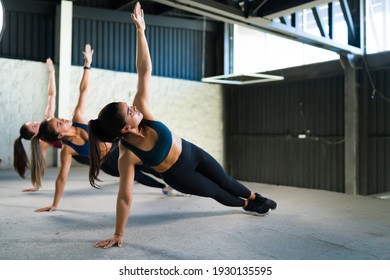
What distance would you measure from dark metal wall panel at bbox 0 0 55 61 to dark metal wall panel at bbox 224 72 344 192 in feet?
14.7

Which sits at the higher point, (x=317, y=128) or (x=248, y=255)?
(x=317, y=128)

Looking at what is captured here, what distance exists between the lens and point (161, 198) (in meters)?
4.58

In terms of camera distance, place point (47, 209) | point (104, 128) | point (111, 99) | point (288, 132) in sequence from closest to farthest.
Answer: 1. point (104, 128)
2. point (47, 209)
3. point (288, 132)
4. point (111, 99)

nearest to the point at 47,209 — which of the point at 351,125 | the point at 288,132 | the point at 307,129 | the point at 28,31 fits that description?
the point at 351,125

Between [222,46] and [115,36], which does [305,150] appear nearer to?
[222,46]

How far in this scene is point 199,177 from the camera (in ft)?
9.23

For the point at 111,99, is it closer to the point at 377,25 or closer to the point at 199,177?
the point at 377,25

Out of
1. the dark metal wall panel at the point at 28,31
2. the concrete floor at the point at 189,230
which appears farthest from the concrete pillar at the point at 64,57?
the concrete floor at the point at 189,230

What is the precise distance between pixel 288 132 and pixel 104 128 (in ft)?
21.4

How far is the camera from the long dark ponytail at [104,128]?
2131mm

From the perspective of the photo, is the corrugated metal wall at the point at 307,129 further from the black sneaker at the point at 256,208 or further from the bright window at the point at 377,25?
the black sneaker at the point at 256,208
